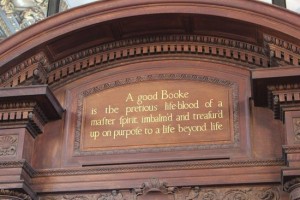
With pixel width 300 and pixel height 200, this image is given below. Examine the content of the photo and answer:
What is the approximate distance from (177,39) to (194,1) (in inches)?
24.4

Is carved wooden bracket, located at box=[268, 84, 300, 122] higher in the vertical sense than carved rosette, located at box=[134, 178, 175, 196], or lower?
higher

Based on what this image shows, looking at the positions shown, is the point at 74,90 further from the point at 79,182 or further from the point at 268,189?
the point at 268,189

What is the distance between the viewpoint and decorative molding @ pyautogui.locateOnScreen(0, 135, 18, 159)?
6.36m

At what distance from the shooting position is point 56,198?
21.0ft

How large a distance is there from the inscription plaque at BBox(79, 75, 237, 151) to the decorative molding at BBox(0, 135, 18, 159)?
687mm

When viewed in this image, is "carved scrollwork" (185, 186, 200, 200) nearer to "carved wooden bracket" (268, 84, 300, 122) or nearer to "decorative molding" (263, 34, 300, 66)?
"carved wooden bracket" (268, 84, 300, 122)

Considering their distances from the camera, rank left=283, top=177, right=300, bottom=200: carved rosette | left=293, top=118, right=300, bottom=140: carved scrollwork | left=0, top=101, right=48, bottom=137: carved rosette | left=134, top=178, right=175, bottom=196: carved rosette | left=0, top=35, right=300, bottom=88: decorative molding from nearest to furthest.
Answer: left=283, top=177, right=300, bottom=200: carved rosette
left=293, top=118, right=300, bottom=140: carved scrollwork
left=134, top=178, right=175, bottom=196: carved rosette
left=0, top=101, right=48, bottom=137: carved rosette
left=0, top=35, right=300, bottom=88: decorative molding

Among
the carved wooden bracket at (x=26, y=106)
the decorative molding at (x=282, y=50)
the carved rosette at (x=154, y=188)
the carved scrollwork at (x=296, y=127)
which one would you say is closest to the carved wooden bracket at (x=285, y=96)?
the carved scrollwork at (x=296, y=127)

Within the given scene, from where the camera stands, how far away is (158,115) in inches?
259

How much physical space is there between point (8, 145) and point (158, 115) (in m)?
1.57

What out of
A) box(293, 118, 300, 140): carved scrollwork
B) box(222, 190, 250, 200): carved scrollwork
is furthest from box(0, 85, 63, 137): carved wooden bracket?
box(293, 118, 300, 140): carved scrollwork

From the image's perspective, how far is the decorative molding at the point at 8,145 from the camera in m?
6.36

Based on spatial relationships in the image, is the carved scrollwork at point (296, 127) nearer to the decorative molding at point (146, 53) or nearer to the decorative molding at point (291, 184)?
the decorative molding at point (291, 184)

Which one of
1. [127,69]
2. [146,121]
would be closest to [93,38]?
[127,69]
